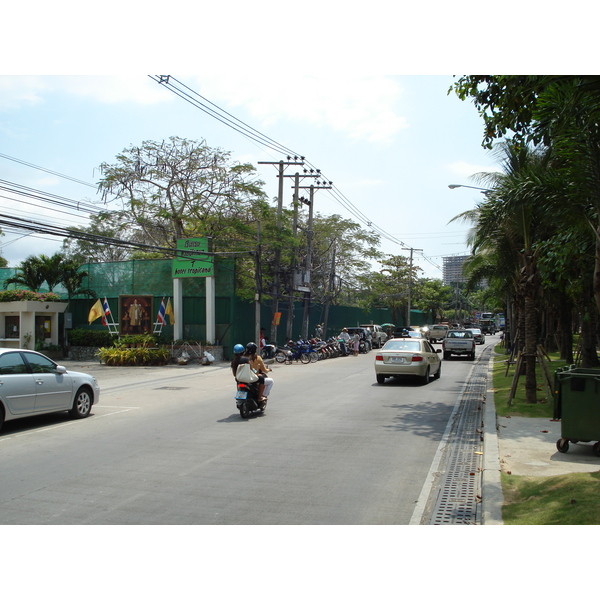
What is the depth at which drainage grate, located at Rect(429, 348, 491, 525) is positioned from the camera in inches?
242

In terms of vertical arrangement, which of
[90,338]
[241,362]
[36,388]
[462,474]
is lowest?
[462,474]

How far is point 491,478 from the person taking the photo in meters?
7.38

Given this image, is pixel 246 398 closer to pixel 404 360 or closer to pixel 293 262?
pixel 404 360

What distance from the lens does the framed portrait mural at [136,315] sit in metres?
29.9

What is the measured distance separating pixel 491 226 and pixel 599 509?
454 inches

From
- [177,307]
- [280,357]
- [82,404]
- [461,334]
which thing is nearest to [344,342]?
[280,357]

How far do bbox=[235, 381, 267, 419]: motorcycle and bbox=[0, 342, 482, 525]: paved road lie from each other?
245mm

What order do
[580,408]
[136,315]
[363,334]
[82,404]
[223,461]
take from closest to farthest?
[223,461]
[580,408]
[82,404]
[136,315]
[363,334]

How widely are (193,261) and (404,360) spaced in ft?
47.0

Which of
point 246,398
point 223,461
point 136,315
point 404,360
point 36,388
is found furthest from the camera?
point 136,315

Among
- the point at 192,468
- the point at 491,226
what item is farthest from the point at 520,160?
the point at 192,468

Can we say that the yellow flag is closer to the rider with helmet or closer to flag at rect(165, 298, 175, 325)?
flag at rect(165, 298, 175, 325)

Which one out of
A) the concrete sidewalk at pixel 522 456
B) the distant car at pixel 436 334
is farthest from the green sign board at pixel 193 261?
the distant car at pixel 436 334

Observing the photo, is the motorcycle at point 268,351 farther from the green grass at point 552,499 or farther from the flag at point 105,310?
the green grass at point 552,499
